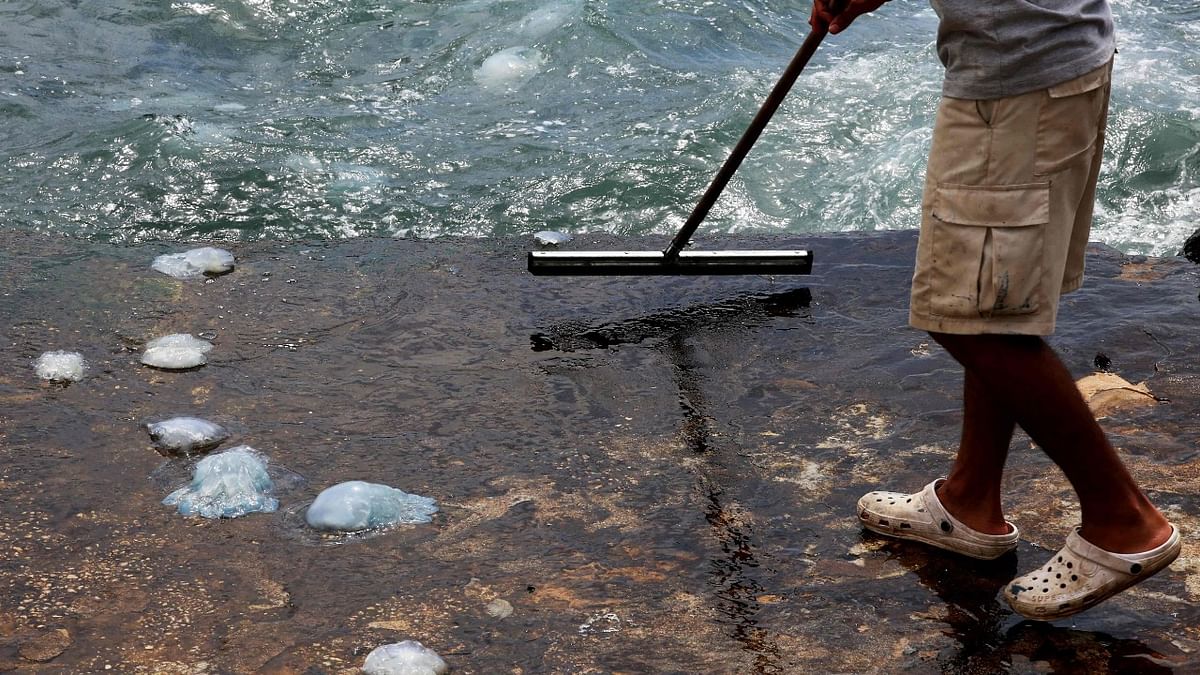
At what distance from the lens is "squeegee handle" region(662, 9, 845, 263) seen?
3076 millimetres

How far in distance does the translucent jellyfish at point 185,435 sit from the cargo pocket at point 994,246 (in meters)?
1.93

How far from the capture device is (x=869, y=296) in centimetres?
415

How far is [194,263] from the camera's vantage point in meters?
4.28

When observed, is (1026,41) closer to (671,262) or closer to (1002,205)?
(1002,205)

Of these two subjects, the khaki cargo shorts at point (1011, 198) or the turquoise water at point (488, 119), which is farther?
the turquoise water at point (488, 119)

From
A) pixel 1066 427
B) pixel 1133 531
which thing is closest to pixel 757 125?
pixel 1066 427

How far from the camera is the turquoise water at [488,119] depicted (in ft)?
20.4

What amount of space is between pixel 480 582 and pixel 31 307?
218 cm

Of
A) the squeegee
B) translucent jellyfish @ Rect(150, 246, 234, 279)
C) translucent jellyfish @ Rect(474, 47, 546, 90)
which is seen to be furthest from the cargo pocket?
translucent jellyfish @ Rect(474, 47, 546, 90)

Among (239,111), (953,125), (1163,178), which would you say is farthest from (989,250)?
(239,111)

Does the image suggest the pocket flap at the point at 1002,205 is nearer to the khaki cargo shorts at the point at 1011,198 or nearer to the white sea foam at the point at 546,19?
the khaki cargo shorts at the point at 1011,198

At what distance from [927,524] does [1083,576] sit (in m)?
0.39

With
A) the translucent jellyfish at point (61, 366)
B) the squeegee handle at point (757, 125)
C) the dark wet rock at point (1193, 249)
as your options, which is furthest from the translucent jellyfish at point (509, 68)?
the translucent jellyfish at point (61, 366)

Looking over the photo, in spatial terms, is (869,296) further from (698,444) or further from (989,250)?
(989,250)
